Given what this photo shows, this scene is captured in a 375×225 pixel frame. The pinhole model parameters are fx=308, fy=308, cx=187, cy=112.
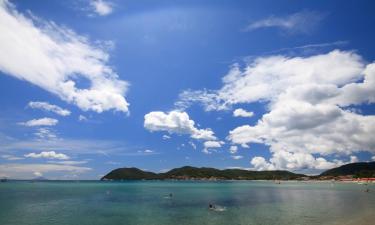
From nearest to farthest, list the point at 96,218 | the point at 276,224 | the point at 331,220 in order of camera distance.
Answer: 1. the point at 276,224
2. the point at 331,220
3. the point at 96,218

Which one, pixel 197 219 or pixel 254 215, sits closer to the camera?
pixel 197 219

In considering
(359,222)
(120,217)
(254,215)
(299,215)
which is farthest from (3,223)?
(359,222)

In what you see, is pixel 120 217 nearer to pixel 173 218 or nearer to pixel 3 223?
pixel 173 218

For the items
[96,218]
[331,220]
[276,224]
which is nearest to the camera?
[276,224]

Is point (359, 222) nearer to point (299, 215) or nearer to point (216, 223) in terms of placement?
point (299, 215)

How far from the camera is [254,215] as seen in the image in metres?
49.8

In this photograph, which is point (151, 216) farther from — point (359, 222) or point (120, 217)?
point (359, 222)

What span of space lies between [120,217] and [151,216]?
16.2 feet

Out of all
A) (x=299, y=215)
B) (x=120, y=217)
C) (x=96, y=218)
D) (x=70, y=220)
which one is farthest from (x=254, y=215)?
(x=70, y=220)

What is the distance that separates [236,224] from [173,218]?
10.4 meters

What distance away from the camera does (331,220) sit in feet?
146

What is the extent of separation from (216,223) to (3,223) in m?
30.7

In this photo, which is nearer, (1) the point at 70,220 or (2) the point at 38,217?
(1) the point at 70,220

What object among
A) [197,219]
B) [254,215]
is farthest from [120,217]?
[254,215]
